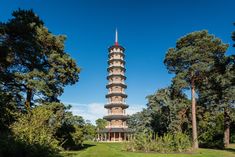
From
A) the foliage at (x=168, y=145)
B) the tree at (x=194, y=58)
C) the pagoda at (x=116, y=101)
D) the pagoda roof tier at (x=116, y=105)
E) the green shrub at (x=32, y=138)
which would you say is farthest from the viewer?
the pagoda at (x=116, y=101)

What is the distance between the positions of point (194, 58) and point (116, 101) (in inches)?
1098

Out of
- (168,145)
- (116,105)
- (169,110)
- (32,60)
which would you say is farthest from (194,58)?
(116,105)

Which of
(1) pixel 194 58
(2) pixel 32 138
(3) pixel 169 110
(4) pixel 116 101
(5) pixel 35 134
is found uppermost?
(1) pixel 194 58

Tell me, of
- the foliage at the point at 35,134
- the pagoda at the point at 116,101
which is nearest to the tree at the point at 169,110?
the pagoda at the point at 116,101

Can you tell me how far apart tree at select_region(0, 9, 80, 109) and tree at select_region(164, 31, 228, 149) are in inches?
503

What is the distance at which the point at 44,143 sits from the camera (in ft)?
44.1

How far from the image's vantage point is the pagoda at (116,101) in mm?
52250

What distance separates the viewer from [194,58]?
90.8 ft

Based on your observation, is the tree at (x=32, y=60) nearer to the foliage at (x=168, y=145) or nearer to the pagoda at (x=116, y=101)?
the foliage at (x=168, y=145)

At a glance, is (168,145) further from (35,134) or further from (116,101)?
(116,101)

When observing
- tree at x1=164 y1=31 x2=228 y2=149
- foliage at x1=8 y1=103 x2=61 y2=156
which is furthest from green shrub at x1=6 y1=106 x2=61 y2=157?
tree at x1=164 y1=31 x2=228 y2=149

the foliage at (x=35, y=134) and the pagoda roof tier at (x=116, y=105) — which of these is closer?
the foliage at (x=35, y=134)

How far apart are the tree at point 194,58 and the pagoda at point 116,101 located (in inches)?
958

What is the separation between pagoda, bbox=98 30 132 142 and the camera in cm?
5225
